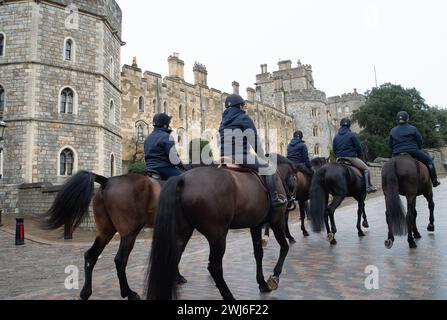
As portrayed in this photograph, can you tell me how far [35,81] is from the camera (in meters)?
21.1

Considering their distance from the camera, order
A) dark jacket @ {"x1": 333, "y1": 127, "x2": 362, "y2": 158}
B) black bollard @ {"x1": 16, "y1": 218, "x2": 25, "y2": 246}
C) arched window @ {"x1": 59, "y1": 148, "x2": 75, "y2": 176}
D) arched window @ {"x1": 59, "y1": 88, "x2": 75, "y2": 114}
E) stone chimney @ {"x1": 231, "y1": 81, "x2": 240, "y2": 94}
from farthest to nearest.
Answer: stone chimney @ {"x1": 231, "y1": 81, "x2": 240, "y2": 94} → arched window @ {"x1": 59, "y1": 88, "x2": 75, "y2": 114} → arched window @ {"x1": 59, "y1": 148, "x2": 75, "y2": 176} → black bollard @ {"x1": 16, "y1": 218, "x2": 25, "y2": 246} → dark jacket @ {"x1": 333, "y1": 127, "x2": 362, "y2": 158}

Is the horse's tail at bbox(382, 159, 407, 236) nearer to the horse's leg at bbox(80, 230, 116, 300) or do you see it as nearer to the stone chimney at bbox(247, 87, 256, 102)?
the horse's leg at bbox(80, 230, 116, 300)

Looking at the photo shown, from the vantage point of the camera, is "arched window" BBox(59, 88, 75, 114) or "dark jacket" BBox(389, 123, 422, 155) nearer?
"dark jacket" BBox(389, 123, 422, 155)

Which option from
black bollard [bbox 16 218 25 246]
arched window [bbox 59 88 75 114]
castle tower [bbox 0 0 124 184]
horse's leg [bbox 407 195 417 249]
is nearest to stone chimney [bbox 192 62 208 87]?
castle tower [bbox 0 0 124 184]

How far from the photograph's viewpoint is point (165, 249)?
4.25 meters

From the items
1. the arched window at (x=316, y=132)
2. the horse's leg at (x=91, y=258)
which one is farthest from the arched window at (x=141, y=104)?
the horse's leg at (x=91, y=258)

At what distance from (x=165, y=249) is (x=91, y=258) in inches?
67.8

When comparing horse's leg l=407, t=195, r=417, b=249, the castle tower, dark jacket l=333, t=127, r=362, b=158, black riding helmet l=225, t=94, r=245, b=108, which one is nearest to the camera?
black riding helmet l=225, t=94, r=245, b=108

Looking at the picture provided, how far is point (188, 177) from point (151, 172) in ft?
7.02

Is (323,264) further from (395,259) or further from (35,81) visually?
(35,81)

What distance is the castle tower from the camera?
2094 cm

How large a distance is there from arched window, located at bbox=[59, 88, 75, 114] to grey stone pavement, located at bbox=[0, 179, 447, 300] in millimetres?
12865

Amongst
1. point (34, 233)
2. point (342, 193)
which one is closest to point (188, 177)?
point (342, 193)
